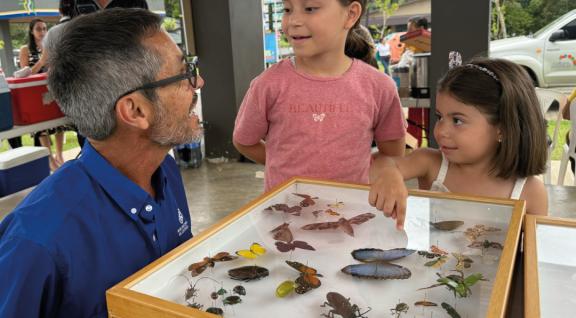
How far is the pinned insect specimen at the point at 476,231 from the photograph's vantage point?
2.94 ft

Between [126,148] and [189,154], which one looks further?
[189,154]

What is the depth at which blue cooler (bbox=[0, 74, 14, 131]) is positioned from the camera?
10.4ft

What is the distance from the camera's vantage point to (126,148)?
1.10 meters

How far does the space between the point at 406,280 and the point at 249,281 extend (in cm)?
25

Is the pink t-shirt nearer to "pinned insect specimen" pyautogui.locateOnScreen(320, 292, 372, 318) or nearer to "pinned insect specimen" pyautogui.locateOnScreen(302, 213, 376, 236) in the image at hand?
"pinned insect specimen" pyautogui.locateOnScreen(302, 213, 376, 236)

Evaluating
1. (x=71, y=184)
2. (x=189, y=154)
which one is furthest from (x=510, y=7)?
(x=71, y=184)

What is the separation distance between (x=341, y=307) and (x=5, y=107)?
3273 millimetres

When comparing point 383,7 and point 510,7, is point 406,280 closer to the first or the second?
point 510,7

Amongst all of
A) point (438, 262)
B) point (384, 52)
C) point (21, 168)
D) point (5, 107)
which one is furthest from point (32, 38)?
point (438, 262)

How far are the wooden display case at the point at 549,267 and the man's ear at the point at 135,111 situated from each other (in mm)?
806

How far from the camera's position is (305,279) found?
0.77 meters

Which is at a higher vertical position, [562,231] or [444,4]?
[444,4]

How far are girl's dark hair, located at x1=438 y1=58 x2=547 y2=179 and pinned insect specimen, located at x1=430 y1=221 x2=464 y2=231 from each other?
2.01 ft

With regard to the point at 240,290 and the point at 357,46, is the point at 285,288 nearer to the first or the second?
the point at 240,290
